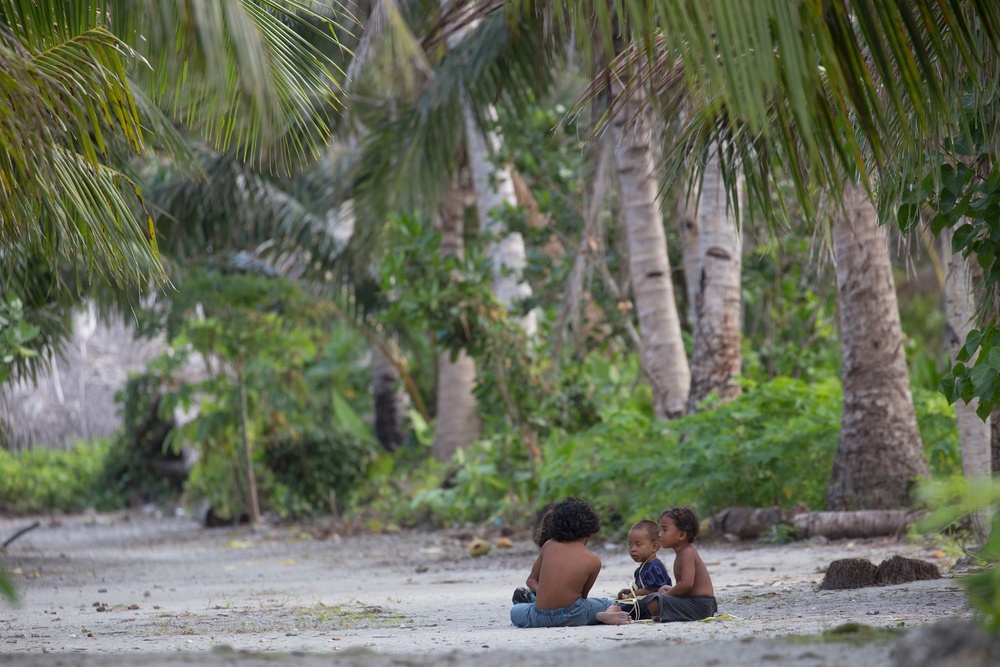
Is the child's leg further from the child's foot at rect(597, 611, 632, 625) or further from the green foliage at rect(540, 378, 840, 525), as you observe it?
the green foliage at rect(540, 378, 840, 525)

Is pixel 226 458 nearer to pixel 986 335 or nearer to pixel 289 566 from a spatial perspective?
pixel 289 566

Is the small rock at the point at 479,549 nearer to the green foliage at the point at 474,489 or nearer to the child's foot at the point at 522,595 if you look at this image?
the green foliage at the point at 474,489

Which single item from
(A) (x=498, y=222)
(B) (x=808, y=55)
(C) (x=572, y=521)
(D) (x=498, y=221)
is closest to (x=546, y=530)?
(C) (x=572, y=521)

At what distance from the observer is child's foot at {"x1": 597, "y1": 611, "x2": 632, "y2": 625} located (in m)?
4.39

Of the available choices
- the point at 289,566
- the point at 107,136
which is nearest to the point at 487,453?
the point at 289,566

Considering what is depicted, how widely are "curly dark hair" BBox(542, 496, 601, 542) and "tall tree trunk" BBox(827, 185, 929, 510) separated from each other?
3.62 m

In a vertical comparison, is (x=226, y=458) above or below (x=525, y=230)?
below

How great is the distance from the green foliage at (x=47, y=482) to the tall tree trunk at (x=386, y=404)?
6.25 metres

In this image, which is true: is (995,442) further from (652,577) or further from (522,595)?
(522,595)

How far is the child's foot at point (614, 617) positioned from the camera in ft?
14.4

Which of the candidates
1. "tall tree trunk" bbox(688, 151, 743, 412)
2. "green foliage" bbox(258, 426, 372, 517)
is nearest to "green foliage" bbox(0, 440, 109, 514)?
"green foliage" bbox(258, 426, 372, 517)

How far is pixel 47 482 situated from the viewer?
67.9 ft

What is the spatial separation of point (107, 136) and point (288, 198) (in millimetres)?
9425

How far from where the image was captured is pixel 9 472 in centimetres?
2033
